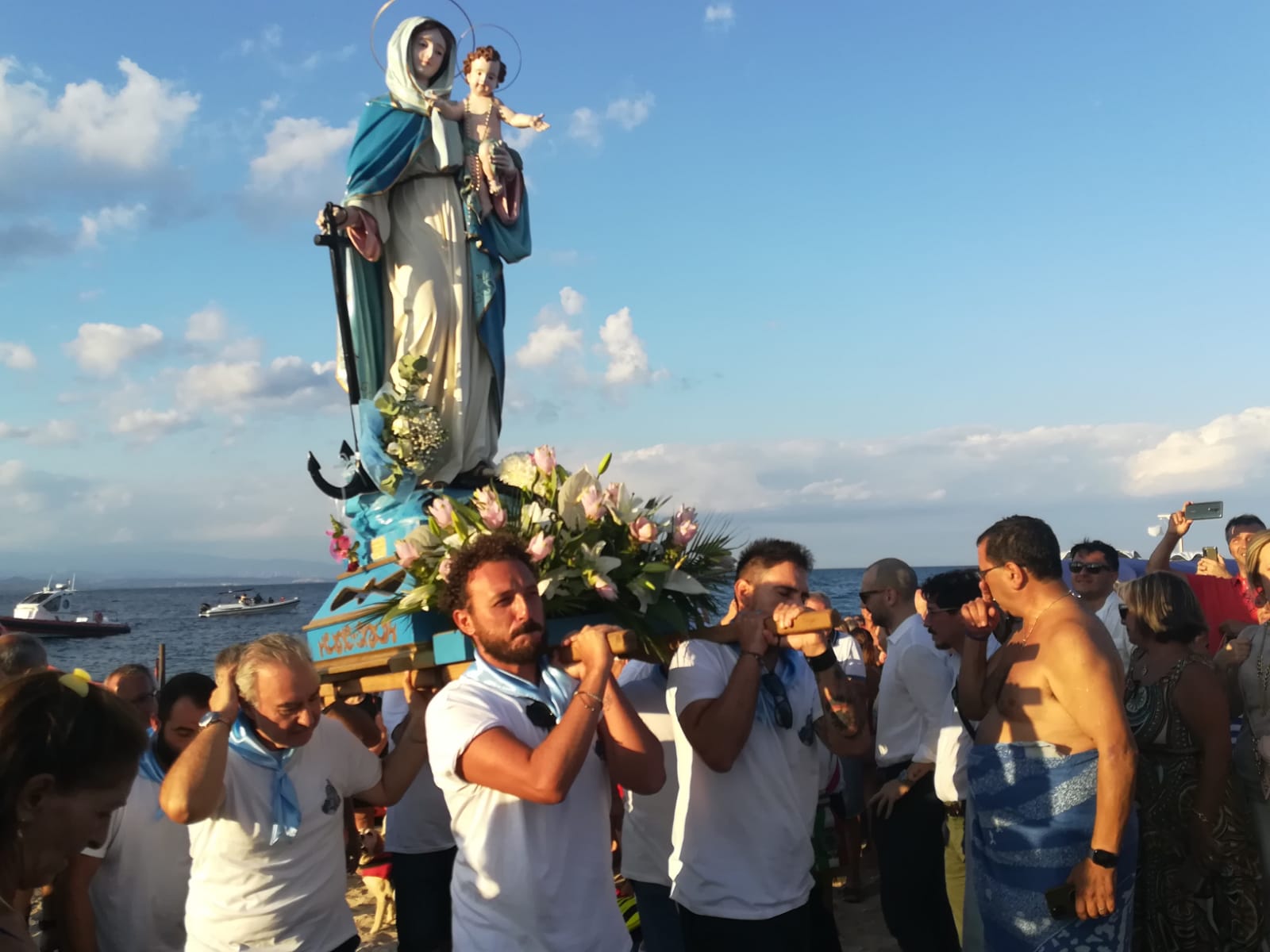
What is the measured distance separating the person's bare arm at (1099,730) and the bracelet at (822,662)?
29.0 inches

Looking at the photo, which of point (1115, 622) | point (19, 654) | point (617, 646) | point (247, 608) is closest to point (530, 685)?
point (617, 646)

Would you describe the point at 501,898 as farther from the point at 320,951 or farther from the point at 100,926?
the point at 100,926

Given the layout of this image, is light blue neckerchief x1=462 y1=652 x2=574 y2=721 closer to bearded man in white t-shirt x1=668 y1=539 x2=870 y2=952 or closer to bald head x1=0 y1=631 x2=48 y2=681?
bearded man in white t-shirt x1=668 y1=539 x2=870 y2=952

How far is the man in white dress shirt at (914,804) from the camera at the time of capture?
16.1ft

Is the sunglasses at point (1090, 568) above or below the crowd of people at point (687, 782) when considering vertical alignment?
above

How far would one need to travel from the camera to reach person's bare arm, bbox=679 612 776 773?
3375mm

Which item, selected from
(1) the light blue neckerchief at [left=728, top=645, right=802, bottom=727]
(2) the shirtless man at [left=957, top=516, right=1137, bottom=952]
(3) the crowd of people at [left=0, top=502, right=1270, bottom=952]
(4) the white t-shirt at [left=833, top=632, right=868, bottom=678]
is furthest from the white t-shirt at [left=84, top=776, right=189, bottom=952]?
(4) the white t-shirt at [left=833, top=632, right=868, bottom=678]

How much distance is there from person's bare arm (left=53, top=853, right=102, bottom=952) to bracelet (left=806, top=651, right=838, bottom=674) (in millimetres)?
2527

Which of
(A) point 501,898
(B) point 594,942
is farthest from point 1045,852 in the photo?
(A) point 501,898

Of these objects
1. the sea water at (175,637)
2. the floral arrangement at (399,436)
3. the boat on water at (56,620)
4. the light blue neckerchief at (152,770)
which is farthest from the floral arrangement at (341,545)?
the boat on water at (56,620)

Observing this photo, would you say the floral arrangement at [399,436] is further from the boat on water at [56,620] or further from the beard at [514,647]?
the boat on water at [56,620]

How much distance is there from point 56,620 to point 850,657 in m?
46.5

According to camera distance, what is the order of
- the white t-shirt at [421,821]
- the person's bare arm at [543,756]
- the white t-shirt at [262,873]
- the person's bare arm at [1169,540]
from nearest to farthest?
the person's bare arm at [543,756]
the white t-shirt at [262,873]
the white t-shirt at [421,821]
the person's bare arm at [1169,540]

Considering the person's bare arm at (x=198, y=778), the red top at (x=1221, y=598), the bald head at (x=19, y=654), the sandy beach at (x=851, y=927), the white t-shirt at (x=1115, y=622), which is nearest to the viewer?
the person's bare arm at (x=198, y=778)
